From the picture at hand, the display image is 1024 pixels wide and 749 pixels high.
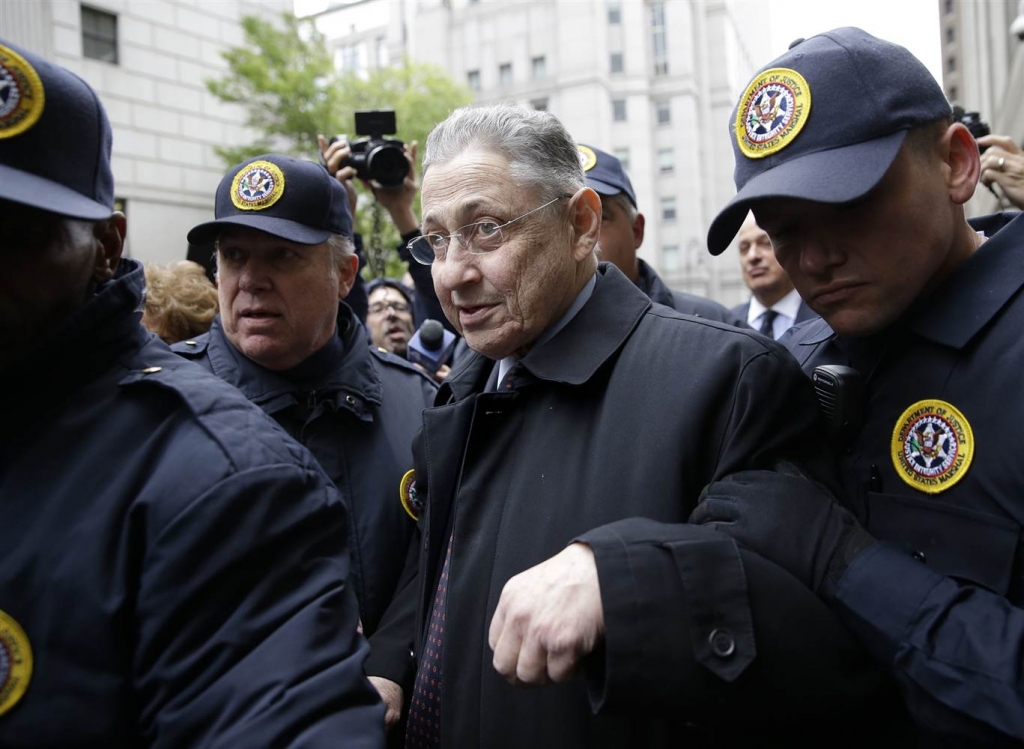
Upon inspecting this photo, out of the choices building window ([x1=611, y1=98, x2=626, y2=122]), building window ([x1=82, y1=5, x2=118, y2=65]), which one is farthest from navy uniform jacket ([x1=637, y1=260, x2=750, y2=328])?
building window ([x1=611, y1=98, x2=626, y2=122])

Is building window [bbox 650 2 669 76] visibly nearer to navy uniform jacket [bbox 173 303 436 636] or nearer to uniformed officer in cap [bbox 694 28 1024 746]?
navy uniform jacket [bbox 173 303 436 636]

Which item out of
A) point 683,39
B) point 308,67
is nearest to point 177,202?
point 308,67

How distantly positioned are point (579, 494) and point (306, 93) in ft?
64.9

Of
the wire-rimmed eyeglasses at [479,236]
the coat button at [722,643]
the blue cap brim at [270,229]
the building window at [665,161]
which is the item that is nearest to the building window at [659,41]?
the building window at [665,161]

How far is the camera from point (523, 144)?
2.11m

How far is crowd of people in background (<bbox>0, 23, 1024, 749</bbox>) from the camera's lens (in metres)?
1.30

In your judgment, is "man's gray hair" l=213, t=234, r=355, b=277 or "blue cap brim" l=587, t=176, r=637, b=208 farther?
"blue cap brim" l=587, t=176, r=637, b=208

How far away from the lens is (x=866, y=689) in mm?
1452

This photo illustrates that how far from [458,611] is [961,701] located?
3.15ft

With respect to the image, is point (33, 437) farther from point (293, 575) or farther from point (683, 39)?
point (683, 39)

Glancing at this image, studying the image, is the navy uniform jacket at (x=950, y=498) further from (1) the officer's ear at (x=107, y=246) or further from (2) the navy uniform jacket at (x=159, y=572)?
(1) the officer's ear at (x=107, y=246)

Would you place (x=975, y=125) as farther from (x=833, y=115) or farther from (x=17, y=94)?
(x=17, y=94)

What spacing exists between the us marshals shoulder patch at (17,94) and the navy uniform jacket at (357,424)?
1433mm

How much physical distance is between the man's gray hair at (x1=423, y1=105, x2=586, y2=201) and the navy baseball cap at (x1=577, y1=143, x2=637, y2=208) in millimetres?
1565
